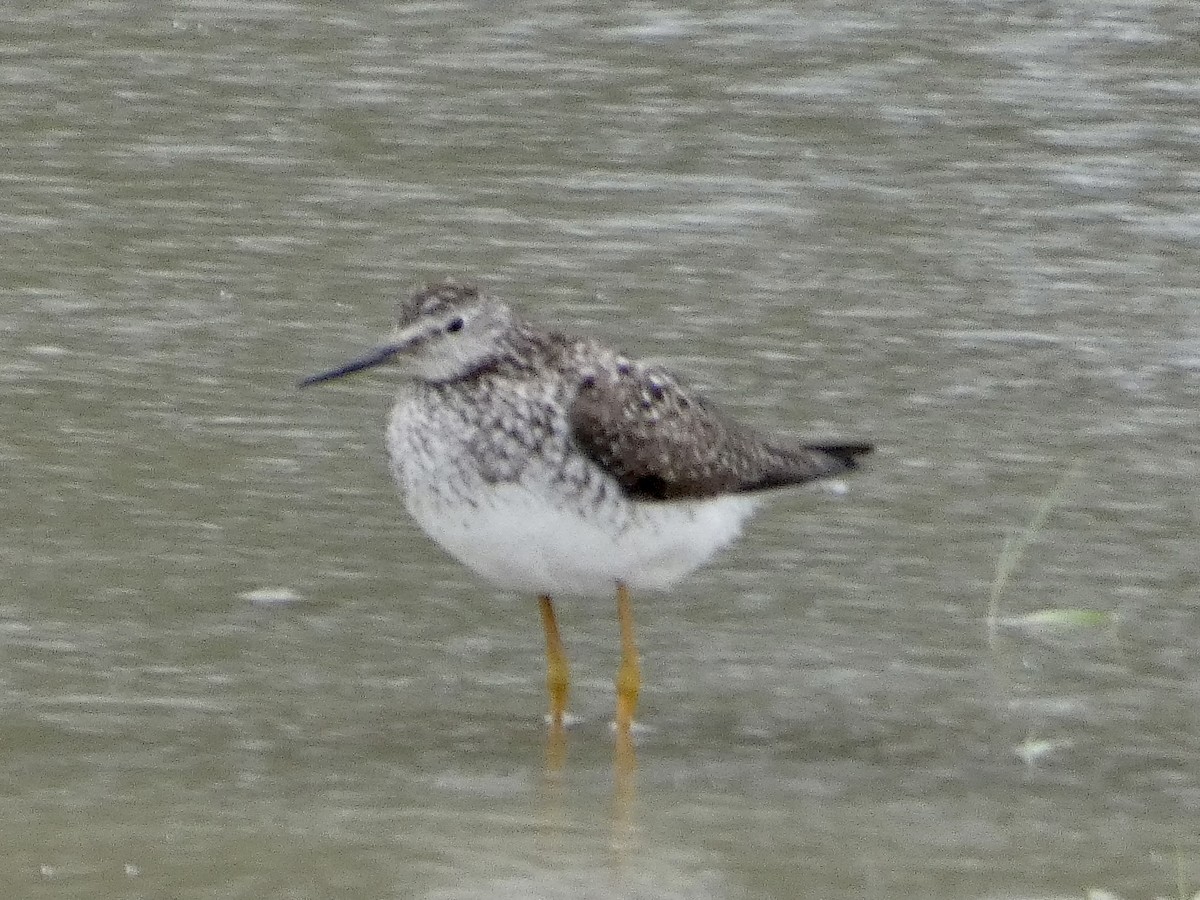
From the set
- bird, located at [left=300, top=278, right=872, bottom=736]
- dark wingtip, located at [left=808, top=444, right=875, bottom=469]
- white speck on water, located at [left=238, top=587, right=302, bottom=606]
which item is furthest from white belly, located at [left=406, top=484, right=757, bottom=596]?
white speck on water, located at [left=238, top=587, right=302, bottom=606]

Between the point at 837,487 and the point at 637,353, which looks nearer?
the point at 837,487

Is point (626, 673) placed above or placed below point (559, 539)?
below

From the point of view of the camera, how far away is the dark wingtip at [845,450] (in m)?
7.79

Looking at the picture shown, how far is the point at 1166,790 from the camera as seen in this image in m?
6.54

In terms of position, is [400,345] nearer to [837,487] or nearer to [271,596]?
[271,596]

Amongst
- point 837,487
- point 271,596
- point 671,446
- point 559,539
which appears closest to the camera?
point 559,539

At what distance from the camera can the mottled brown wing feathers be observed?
7219 mm

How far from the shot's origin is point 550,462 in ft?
23.4

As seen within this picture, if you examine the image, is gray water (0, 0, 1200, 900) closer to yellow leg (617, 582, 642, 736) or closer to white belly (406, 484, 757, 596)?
yellow leg (617, 582, 642, 736)

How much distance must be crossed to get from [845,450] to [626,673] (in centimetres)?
105

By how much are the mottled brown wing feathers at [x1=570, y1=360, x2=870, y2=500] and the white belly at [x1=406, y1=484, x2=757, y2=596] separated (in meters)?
0.08

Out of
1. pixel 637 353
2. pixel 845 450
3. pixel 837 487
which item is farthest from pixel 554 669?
pixel 637 353

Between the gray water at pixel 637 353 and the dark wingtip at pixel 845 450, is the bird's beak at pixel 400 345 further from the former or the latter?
the dark wingtip at pixel 845 450

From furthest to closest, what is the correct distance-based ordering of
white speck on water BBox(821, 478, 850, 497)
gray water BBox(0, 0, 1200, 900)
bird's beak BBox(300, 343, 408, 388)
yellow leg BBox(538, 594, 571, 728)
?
white speck on water BBox(821, 478, 850, 497) < bird's beak BBox(300, 343, 408, 388) < yellow leg BBox(538, 594, 571, 728) < gray water BBox(0, 0, 1200, 900)
